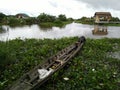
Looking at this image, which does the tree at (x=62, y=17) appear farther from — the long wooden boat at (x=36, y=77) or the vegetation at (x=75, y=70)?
the long wooden boat at (x=36, y=77)

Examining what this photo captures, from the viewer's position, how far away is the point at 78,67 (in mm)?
6848

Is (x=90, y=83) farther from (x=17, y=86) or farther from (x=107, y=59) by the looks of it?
(x=107, y=59)

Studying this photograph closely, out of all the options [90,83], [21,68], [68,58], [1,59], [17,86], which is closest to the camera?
[17,86]

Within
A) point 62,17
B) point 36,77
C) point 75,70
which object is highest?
point 62,17

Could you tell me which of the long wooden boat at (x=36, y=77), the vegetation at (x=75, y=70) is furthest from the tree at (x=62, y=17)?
the long wooden boat at (x=36, y=77)

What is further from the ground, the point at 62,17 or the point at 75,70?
the point at 62,17

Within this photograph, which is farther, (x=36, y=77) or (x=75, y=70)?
(x=75, y=70)

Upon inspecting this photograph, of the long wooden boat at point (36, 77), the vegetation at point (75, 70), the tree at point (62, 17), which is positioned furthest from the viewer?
the tree at point (62, 17)

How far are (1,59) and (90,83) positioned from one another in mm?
2964

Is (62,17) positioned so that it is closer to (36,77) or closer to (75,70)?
(75,70)

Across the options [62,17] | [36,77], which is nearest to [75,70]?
[36,77]

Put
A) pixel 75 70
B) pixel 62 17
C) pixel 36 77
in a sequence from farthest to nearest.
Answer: pixel 62 17
pixel 75 70
pixel 36 77

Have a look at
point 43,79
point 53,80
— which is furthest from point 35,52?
point 43,79

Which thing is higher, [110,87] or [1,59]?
[1,59]
